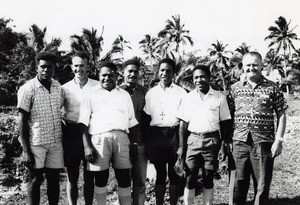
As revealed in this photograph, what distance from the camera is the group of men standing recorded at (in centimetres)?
452

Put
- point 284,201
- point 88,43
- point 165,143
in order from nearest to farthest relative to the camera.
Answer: point 165,143 < point 284,201 < point 88,43

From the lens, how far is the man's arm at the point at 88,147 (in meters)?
4.41

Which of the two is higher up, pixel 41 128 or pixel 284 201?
pixel 41 128

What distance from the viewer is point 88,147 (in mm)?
4449

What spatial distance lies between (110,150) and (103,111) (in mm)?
526

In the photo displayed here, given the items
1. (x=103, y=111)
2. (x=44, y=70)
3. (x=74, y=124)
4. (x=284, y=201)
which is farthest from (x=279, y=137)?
(x=44, y=70)

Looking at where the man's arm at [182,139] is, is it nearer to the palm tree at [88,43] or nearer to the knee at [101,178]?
the knee at [101,178]

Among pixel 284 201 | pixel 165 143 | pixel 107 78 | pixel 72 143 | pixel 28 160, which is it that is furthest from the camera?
pixel 284 201

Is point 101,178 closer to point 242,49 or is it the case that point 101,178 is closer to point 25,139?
point 25,139

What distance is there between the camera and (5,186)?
1155 centimetres

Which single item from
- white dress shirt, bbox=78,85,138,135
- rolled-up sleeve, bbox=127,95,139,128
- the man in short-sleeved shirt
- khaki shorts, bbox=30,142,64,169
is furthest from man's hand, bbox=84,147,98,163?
the man in short-sleeved shirt

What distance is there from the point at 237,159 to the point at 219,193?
3.12 meters

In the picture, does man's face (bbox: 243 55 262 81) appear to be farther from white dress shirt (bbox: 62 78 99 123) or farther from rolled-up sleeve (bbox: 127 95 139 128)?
white dress shirt (bbox: 62 78 99 123)

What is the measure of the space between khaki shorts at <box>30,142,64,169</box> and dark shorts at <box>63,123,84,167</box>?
182 millimetres
